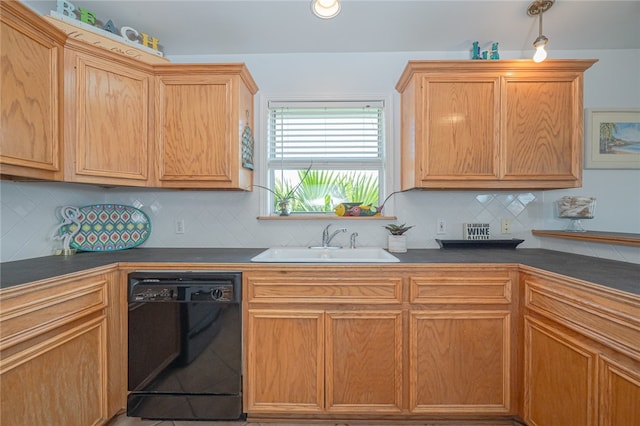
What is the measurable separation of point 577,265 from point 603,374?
60 cm

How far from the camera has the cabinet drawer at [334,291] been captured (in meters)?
1.55

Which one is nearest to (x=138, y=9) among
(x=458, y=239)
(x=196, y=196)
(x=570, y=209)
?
(x=196, y=196)

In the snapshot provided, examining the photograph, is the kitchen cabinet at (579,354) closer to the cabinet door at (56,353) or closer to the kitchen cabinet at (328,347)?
the kitchen cabinet at (328,347)

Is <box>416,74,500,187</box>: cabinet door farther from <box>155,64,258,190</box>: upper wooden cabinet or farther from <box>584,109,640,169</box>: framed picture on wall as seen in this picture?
<box>155,64,258,190</box>: upper wooden cabinet

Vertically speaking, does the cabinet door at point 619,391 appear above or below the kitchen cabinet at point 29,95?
below

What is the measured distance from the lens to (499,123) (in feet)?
5.99

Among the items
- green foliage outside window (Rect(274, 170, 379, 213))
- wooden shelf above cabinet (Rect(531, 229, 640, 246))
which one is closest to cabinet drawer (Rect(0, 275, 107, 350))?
green foliage outside window (Rect(274, 170, 379, 213))

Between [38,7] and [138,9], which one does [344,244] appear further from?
[38,7]

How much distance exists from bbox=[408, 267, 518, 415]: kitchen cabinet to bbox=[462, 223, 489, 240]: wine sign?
0.62 metres

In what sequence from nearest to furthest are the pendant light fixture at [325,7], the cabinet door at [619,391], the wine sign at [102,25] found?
the cabinet door at [619,391] < the pendant light fixture at [325,7] < the wine sign at [102,25]

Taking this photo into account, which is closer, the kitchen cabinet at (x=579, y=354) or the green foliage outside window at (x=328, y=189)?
the kitchen cabinet at (x=579, y=354)

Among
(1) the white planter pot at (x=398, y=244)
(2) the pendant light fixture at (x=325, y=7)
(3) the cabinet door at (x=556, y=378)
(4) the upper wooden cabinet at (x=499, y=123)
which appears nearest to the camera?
(3) the cabinet door at (x=556, y=378)

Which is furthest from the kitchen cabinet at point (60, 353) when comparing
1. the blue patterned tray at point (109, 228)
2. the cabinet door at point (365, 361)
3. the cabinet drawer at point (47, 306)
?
the cabinet door at point (365, 361)

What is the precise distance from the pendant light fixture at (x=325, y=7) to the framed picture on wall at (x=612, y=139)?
2133mm
